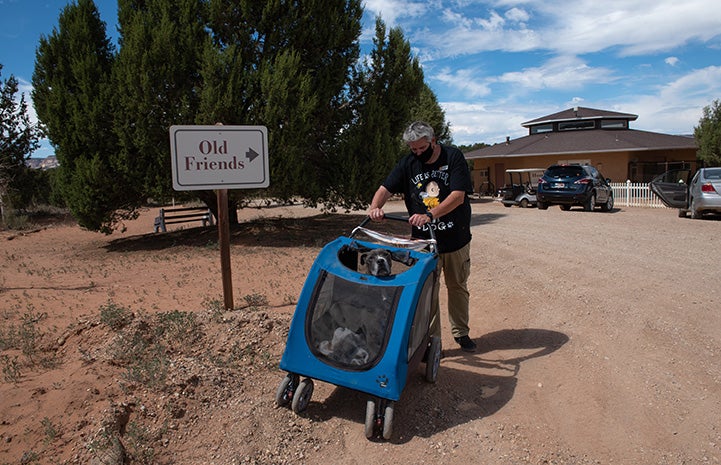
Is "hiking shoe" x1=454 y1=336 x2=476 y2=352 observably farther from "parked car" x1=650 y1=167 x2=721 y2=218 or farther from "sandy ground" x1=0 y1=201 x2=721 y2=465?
"parked car" x1=650 y1=167 x2=721 y2=218

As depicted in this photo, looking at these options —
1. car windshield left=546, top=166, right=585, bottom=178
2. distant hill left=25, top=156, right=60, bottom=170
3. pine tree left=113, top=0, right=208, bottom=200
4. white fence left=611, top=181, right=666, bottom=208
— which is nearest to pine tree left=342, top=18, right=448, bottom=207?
pine tree left=113, top=0, right=208, bottom=200

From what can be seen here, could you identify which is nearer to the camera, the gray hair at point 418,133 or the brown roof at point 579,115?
the gray hair at point 418,133

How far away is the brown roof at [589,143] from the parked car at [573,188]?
28.5 feet

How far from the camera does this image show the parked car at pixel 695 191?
14.6 meters

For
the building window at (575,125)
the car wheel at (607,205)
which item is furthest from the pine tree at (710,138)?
the car wheel at (607,205)

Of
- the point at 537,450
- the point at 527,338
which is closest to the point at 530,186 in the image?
the point at 527,338

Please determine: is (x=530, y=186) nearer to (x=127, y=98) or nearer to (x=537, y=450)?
(x=127, y=98)

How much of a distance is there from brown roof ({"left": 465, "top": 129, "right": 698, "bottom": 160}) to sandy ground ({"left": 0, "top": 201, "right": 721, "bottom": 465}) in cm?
2111

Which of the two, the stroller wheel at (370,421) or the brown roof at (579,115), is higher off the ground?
the brown roof at (579,115)

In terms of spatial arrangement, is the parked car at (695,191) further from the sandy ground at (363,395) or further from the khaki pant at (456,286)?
the khaki pant at (456,286)

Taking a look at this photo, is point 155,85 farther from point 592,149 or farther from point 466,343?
point 592,149

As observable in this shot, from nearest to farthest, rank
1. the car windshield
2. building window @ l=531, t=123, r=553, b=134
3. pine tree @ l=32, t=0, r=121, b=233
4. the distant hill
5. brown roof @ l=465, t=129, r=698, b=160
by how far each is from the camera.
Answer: pine tree @ l=32, t=0, r=121, b=233 < the car windshield < the distant hill < brown roof @ l=465, t=129, r=698, b=160 < building window @ l=531, t=123, r=553, b=134

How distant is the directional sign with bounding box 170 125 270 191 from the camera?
214 inches

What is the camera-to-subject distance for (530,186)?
76.3 feet
